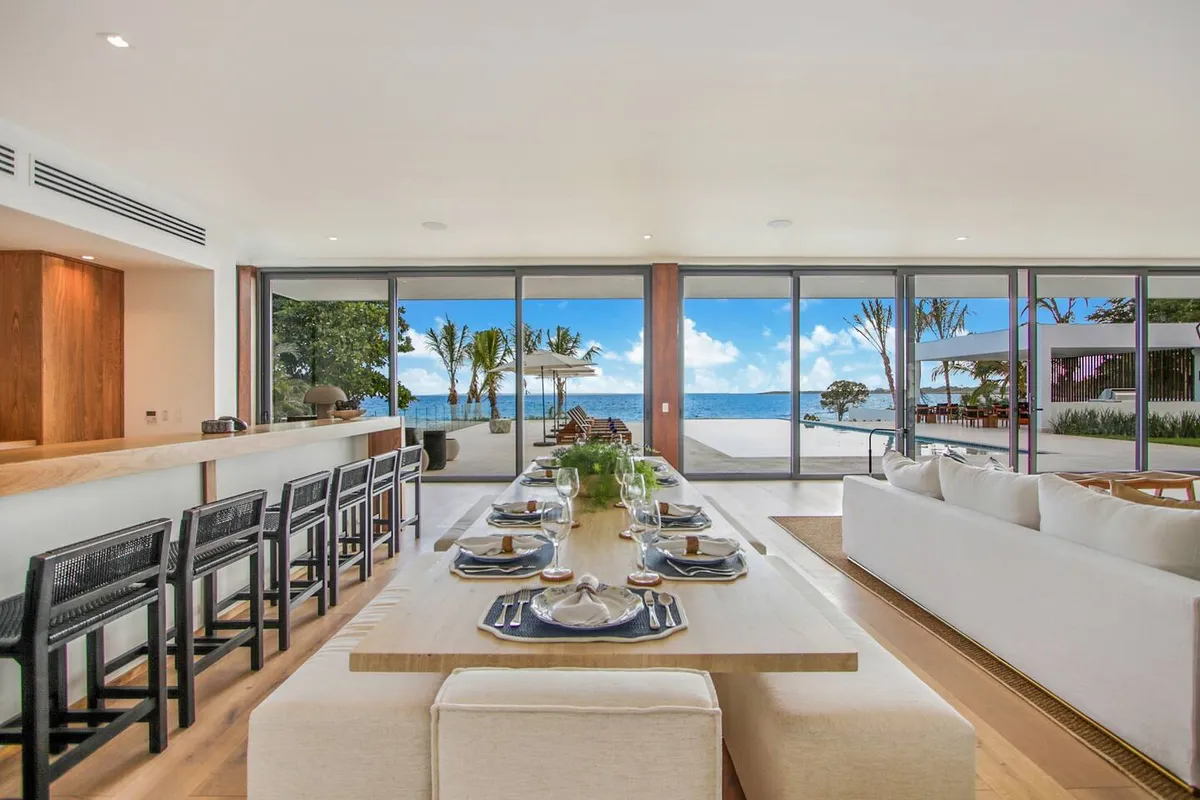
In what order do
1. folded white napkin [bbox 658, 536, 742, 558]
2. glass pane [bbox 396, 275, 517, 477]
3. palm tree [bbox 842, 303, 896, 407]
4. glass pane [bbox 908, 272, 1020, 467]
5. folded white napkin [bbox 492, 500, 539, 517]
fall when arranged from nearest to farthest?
folded white napkin [bbox 658, 536, 742, 558] → folded white napkin [bbox 492, 500, 539, 517] → glass pane [bbox 908, 272, 1020, 467] → palm tree [bbox 842, 303, 896, 407] → glass pane [bbox 396, 275, 517, 477]

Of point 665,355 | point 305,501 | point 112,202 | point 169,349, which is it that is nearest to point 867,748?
point 305,501

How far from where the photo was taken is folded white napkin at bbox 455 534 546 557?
188 cm

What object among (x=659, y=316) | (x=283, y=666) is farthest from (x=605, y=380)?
(x=283, y=666)

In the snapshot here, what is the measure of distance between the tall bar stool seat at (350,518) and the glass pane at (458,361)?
13.4 ft

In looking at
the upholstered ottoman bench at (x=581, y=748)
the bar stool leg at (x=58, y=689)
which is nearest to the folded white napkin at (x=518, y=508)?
the upholstered ottoman bench at (x=581, y=748)

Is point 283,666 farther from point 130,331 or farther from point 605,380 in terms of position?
point 605,380

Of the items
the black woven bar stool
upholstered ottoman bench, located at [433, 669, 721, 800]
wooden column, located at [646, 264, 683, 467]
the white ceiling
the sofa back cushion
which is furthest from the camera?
wooden column, located at [646, 264, 683, 467]

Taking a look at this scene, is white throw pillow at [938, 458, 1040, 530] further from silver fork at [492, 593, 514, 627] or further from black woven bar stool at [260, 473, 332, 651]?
black woven bar stool at [260, 473, 332, 651]

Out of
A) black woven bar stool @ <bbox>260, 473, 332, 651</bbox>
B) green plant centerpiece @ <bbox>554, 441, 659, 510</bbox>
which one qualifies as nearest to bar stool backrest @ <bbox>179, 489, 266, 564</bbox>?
black woven bar stool @ <bbox>260, 473, 332, 651</bbox>

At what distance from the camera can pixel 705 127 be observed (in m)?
3.67

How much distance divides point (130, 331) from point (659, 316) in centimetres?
535

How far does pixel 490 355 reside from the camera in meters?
→ 10.1

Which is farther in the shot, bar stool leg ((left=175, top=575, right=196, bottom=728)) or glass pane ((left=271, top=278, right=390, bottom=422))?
glass pane ((left=271, top=278, right=390, bottom=422))

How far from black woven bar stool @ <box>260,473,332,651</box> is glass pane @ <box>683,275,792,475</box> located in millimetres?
4830
